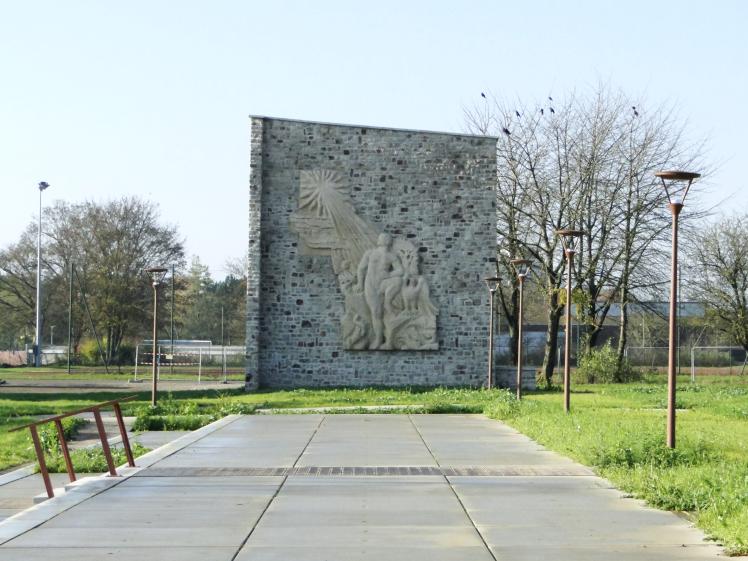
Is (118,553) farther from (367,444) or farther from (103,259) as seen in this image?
(103,259)

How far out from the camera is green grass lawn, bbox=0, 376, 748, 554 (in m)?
9.84

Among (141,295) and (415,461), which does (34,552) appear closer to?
(415,461)

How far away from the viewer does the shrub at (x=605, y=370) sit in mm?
40875

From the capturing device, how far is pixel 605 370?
40875mm

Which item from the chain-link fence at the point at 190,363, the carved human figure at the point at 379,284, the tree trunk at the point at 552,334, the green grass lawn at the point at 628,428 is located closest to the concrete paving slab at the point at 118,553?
the green grass lawn at the point at 628,428

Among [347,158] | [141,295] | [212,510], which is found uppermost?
[347,158]

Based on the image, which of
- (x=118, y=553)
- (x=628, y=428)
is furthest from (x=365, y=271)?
(x=118, y=553)

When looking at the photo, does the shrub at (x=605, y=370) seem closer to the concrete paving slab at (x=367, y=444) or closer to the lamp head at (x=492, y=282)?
the lamp head at (x=492, y=282)

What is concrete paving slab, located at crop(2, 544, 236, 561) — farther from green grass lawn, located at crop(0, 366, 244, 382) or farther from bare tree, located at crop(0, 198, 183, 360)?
bare tree, located at crop(0, 198, 183, 360)

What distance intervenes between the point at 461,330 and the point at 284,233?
622 cm

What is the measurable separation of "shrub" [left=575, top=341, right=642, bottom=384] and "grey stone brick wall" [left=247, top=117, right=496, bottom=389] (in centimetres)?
827

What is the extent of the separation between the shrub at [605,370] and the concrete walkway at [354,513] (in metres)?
25.9

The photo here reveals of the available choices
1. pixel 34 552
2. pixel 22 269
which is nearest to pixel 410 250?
pixel 34 552

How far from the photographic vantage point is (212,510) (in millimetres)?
10016
